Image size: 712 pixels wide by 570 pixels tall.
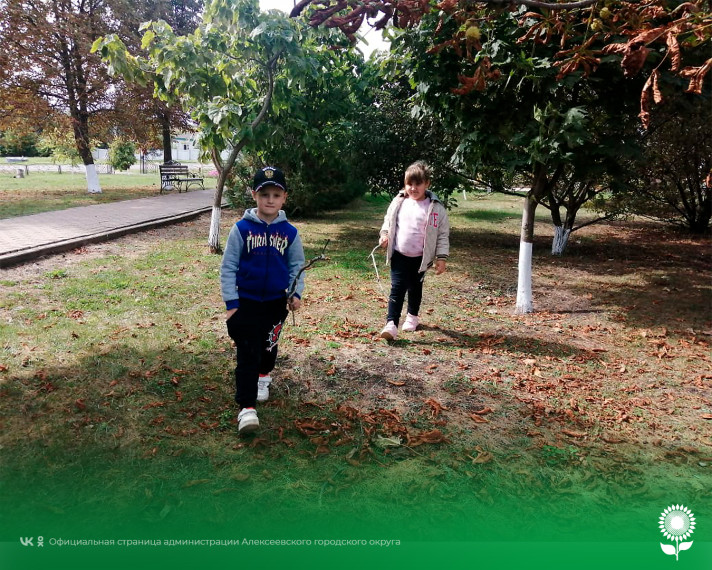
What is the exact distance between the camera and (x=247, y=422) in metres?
3.31

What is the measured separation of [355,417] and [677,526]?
1.91 meters

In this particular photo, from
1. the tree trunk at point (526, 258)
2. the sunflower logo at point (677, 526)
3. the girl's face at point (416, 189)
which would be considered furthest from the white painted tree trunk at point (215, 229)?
the sunflower logo at point (677, 526)

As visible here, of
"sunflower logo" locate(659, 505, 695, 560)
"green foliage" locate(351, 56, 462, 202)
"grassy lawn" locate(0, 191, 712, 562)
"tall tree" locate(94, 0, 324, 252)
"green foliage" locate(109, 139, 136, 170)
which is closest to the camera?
"sunflower logo" locate(659, 505, 695, 560)

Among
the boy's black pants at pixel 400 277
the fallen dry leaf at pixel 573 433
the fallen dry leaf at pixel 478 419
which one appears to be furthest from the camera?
the boy's black pants at pixel 400 277

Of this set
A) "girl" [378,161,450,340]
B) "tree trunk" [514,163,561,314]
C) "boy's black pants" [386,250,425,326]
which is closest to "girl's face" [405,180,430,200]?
"girl" [378,161,450,340]

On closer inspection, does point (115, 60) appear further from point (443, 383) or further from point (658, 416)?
point (658, 416)

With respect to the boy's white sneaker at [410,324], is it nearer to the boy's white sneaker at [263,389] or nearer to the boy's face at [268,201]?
the boy's white sneaker at [263,389]

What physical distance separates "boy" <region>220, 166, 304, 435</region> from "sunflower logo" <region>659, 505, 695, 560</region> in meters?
2.26

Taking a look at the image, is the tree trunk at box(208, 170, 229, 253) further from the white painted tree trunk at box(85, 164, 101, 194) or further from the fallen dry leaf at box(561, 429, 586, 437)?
the white painted tree trunk at box(85, 164, 101, 194)

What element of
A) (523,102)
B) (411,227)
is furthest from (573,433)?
(523,102)

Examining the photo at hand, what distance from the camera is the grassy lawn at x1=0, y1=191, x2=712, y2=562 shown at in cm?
265

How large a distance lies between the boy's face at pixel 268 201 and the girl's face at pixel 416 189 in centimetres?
194

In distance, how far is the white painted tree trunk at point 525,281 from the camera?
256 inches

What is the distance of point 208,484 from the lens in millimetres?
2828
